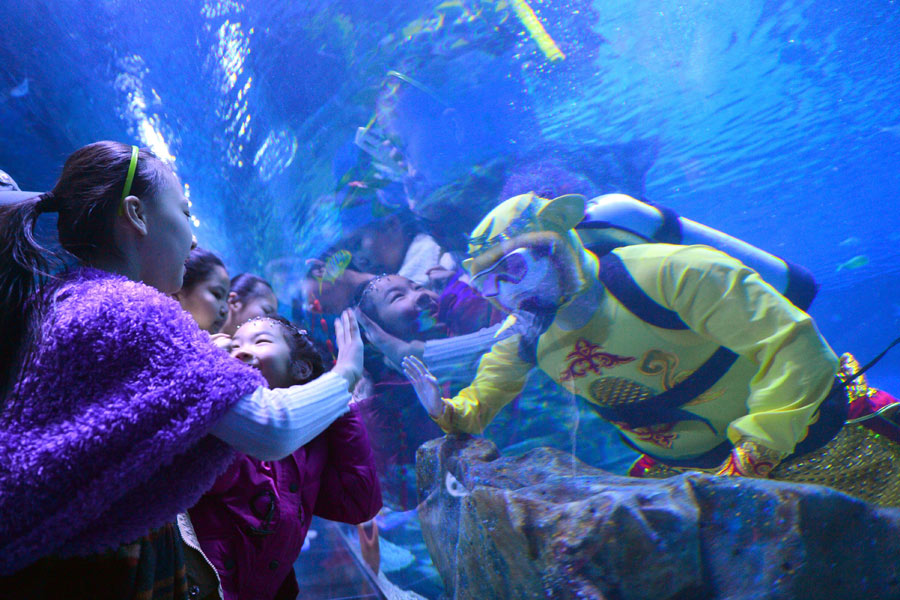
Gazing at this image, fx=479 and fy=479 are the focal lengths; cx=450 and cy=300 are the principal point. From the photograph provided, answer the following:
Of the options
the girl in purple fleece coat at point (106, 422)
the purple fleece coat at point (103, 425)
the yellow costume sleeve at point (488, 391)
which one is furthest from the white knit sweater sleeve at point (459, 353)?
Result: the purple fleece coat at point (103, 425)

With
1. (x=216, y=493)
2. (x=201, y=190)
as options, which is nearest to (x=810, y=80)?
(x=216, y=493)

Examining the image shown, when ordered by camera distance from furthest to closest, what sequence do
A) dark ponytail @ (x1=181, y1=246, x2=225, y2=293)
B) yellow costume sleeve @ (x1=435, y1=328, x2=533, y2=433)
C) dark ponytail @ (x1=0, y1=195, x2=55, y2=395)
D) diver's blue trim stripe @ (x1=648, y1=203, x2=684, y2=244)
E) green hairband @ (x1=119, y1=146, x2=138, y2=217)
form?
dark ponytail @ (x1=181, y1=246, x2=225, y2=293) → yellow costume sleeve @ (x1=435, y1=328, x2=533, y2=433) → diver's blue trim stripe @ (x1=648, y1=203, x2=684, y2=244) → green hairband @ (x1=119, y1=146, x2=138, y2=217) → dark ponytail @ (x1=0, y1=195, x2=55, y2=395)

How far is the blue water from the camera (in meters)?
1.21

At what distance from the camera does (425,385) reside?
5.98 feet

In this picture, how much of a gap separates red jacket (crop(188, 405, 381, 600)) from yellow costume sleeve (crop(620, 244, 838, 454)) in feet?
3.30

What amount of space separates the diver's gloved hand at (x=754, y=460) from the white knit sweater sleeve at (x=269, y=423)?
0.98 metres

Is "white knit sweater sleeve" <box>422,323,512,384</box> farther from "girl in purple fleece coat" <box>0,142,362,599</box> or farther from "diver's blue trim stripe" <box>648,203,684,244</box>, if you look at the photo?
"girl in purple fleece coat" <box>0,142,362,599</box>

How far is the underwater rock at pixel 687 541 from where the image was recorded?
38.6 inches

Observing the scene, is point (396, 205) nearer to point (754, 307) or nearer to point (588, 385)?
point (588, 385)

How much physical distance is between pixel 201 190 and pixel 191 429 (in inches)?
146

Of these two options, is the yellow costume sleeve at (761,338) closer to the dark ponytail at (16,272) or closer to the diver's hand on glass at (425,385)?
the diver's hand on glass at (425,385)

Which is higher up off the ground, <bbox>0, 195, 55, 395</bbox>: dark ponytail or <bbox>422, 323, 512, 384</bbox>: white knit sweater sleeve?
<bbox>0, 195, 55, 395</bbox>: dark ponytail

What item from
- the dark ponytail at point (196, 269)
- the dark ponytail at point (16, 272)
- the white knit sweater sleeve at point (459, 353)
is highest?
the dark ponytail at point (16, 272)

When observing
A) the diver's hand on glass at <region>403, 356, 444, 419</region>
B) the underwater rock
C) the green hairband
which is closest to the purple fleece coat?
the green hairband
